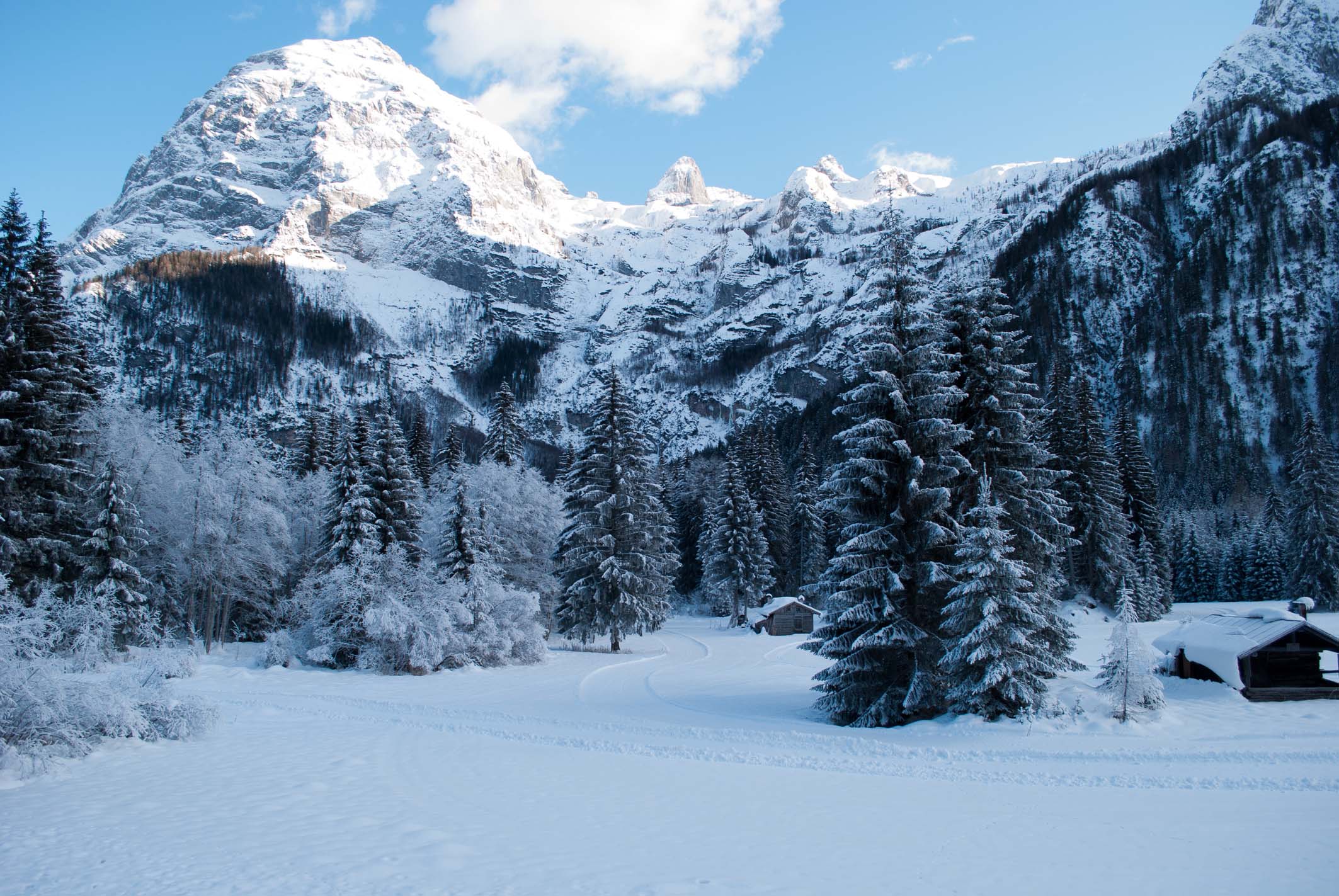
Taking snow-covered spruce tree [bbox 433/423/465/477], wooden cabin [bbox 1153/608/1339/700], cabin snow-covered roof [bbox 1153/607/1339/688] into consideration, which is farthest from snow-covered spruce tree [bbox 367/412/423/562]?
wooden cabin [bbox 1153/608/1339/700]

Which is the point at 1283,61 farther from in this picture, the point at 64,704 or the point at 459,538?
the point at 64,704

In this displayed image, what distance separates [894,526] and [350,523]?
2767 centimetres

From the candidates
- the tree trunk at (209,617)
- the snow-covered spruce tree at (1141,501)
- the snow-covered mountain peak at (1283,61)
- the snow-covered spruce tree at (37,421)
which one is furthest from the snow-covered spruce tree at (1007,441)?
the snow-covered mountain peak at (1283,61)

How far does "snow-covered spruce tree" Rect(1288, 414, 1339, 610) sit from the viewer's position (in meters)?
44.8

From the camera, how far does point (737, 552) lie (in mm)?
54281

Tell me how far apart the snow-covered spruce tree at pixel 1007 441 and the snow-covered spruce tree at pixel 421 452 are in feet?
137

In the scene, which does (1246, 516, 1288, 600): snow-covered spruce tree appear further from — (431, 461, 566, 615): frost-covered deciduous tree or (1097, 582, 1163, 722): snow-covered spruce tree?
(431, 461, 566, 615): frost-covered deciduous tree

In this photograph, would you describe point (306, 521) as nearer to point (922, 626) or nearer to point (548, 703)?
point (548, 703)

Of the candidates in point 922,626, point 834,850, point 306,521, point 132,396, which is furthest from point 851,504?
point 132,396

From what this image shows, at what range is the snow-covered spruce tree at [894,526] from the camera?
57.1 feet

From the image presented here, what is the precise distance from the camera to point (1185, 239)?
132 m

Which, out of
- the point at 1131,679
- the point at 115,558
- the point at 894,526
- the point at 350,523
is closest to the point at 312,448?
the point at 350,523

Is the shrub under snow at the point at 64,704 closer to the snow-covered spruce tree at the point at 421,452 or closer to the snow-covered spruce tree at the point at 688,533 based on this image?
the snow-covered spruce tree at the point at 421,452

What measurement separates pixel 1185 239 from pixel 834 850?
163 meters
